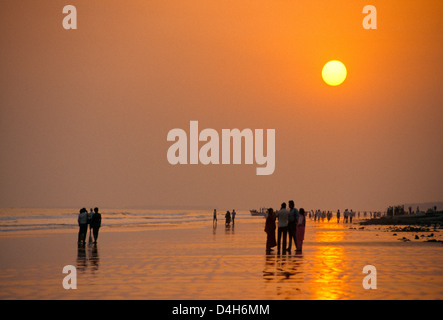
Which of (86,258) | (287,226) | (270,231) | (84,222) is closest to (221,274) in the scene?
(86,258)

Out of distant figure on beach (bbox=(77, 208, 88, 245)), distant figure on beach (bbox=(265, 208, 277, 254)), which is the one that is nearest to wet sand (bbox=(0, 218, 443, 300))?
distant figure on beach (bbox=(265, 208, 277, 254))

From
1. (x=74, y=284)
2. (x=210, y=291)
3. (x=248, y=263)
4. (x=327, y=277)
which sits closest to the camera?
(x=210, y=291)

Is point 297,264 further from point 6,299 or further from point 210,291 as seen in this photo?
point 6,299

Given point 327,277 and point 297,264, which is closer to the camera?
point 327,277

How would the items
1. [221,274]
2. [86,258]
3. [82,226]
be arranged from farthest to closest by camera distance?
[82,226] → [86,258] → [221,274]

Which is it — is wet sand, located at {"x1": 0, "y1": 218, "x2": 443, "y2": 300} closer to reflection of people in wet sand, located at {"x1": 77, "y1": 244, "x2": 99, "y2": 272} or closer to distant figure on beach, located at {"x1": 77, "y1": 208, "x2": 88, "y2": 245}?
reflection of people in wet sand, located at {"x1": 77, "y1": 244, "x2": 99, "y2": 272}

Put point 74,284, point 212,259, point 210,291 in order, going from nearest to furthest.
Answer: point 210,291 < point 74,284 < point 212,259

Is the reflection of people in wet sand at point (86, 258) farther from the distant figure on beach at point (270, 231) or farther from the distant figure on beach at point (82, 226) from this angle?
the distant figure on beach at point (270, 231)

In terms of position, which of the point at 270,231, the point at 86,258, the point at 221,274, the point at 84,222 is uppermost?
the point at 84,222

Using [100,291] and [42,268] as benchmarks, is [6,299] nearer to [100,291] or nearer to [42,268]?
[100,291]

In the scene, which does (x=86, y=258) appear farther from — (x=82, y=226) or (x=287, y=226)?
(x=287, y=226)
